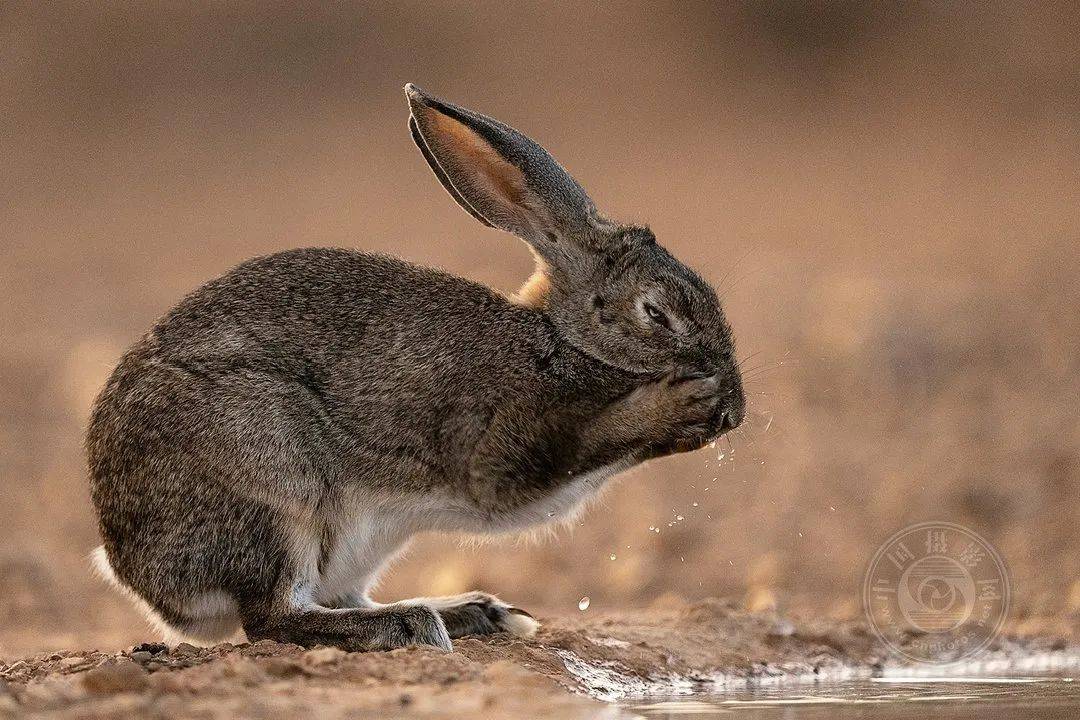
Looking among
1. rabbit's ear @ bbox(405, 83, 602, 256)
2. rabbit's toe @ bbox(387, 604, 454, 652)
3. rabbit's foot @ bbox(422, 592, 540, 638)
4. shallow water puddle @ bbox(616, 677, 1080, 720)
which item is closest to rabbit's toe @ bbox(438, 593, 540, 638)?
rabbit's foot @ bbox(422, 592, 540, 638)

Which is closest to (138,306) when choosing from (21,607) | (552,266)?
(21,607)

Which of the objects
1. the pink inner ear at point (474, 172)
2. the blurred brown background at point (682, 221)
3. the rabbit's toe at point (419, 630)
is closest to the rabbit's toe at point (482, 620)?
the rabbit's toe at point (419, 630)

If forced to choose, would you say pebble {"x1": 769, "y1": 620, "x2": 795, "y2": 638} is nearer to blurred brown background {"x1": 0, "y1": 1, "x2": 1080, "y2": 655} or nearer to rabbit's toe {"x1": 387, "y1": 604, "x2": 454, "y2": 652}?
blurred brown background {"x1": 0, "y1": 1, "x2": 1080, "y2": 655}

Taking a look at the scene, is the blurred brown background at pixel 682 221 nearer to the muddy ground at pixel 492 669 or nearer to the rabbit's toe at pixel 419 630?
the muddy ground at pixel 492 669

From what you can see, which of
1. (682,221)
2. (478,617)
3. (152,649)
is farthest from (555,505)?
(682,221)

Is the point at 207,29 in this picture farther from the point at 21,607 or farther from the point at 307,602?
the point at 307,602

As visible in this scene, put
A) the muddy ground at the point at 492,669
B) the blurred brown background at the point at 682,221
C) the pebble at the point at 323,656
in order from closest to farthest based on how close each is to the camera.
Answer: the muddy ground at the point at 492,669 → the pebble at the point at 323,656 → the blurred brown background at the point at 682,221

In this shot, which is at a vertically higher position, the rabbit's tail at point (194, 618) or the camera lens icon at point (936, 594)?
the camera lens icon at point (936, 594)
